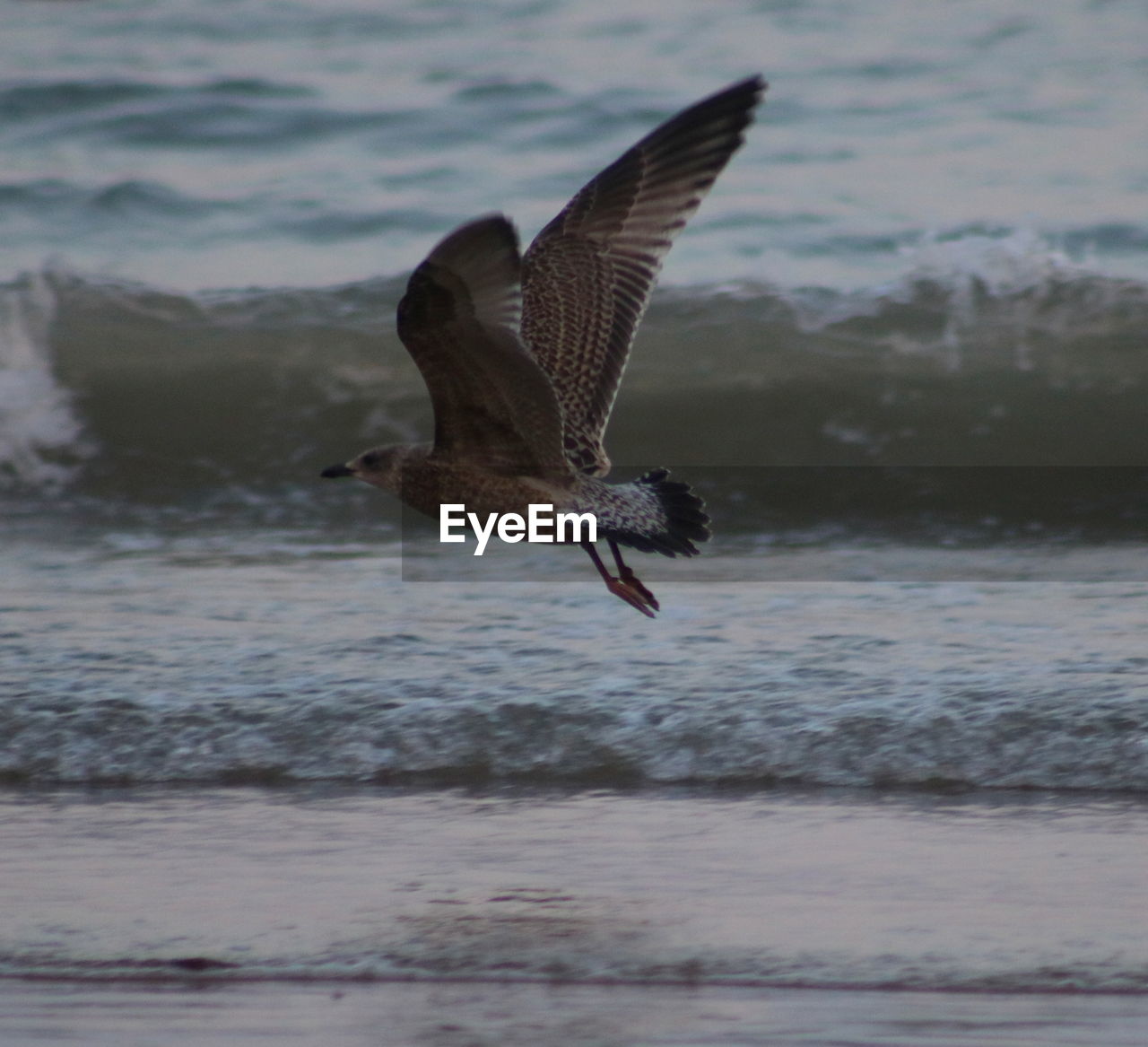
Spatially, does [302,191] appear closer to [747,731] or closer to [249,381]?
[249,381]

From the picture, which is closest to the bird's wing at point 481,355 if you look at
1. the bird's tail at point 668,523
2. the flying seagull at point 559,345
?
the flying seagull at point 559,345

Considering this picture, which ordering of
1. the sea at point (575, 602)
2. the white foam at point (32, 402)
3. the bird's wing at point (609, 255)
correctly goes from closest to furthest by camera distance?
the sea at point (575, 602), the bird's wing at point (609, 255), the white foam at point (32, 402)

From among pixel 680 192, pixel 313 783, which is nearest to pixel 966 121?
pixel 680 192

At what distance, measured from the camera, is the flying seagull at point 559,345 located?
153 inches

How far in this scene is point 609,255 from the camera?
4910mm

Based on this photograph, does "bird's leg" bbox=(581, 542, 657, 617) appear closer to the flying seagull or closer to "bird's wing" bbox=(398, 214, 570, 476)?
the flying seagull

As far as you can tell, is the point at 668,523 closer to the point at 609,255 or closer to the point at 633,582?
the point at 633,582

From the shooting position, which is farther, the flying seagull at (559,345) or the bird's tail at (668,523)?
the bird's tail at (668,523)

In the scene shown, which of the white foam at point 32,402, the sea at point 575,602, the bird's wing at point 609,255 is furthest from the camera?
the white foam at point 32,402

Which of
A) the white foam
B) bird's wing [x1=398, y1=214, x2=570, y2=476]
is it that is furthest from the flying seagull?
the white foam

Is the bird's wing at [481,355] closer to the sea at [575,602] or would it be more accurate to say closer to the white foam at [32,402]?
the sea at [575,602]

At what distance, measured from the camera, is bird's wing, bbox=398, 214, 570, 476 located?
380cm

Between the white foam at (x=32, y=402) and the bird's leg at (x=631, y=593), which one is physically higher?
the white foam at (x=32, y=402)

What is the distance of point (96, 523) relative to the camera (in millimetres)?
8008
